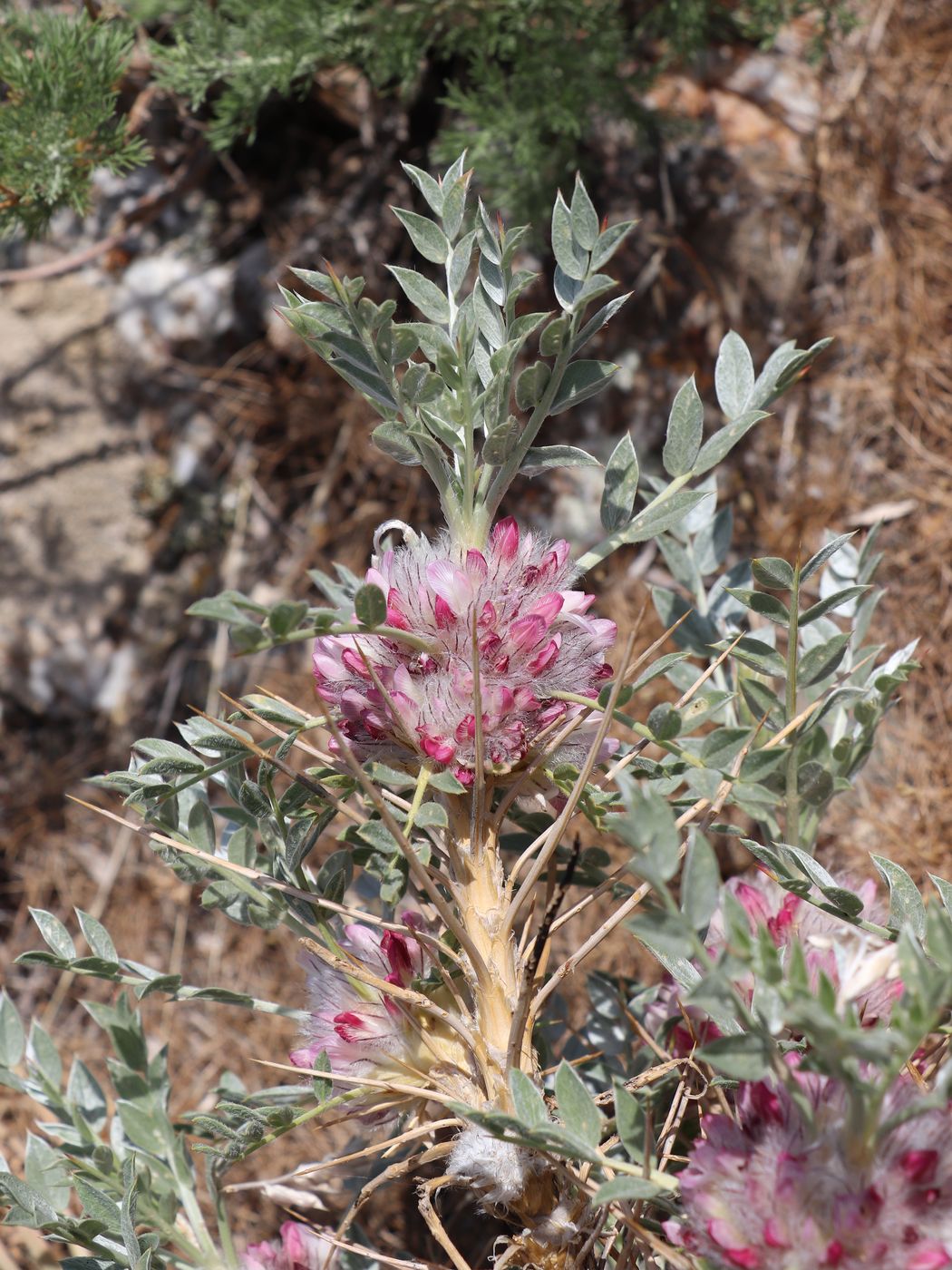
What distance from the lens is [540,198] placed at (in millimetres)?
1717

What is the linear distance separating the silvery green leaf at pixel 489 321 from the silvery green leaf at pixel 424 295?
0.03m

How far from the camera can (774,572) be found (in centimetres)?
88

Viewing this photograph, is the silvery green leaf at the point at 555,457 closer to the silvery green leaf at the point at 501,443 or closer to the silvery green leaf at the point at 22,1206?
the silvery green leaf at the point at 501,443

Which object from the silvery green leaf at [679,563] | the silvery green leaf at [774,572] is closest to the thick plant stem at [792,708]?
the silvery green leaf at [774,572]

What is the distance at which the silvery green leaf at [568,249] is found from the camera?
83cm

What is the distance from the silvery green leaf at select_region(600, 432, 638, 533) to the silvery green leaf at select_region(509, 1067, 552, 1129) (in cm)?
43

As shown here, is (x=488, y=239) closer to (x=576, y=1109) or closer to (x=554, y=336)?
(x=554, y=336)

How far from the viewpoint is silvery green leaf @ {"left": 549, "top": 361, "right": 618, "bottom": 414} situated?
827mm

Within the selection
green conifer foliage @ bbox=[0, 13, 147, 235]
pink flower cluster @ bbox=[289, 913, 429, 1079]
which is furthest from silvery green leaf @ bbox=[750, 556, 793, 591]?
green conifer foliage @ bbox=[0, 13, 147, 235]

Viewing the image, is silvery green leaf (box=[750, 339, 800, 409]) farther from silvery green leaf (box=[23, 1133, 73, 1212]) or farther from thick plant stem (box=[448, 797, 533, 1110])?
silvery green leaf (box=[23, 1133, 73, 1212])

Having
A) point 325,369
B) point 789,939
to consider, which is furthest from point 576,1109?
point 325,369

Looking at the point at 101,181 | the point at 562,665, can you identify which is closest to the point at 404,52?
the point at 101,181

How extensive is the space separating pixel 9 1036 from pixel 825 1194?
828mm

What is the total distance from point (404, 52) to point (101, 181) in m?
0.85
